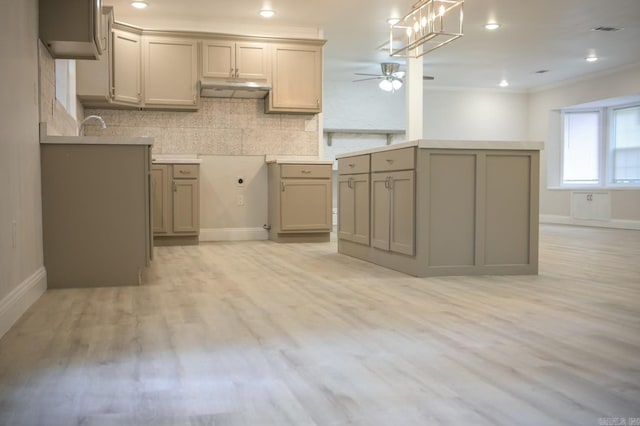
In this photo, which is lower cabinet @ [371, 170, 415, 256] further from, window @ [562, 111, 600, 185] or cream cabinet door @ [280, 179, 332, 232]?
window @ [562, 111, 600, 185]

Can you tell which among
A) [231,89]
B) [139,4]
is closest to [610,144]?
[231,89]

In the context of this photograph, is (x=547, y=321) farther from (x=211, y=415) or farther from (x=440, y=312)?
(x=211, y=415)

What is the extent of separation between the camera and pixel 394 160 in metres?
4.22

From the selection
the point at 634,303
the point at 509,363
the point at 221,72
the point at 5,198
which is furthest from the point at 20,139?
the point at 221,72

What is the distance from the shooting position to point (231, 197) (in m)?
7.06

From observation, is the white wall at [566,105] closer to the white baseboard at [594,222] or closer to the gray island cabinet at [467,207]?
the white baseboard at [594,222]

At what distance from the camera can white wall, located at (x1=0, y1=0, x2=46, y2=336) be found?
2.54 metres

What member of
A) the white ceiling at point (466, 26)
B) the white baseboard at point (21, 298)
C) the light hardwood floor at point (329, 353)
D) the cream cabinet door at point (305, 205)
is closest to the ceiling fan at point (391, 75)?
the white ceiling at point (466, 26)

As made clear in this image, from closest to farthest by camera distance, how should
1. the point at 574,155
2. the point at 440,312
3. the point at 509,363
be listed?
1. the point at 509,363
2. the point at 440,312
3. the point at 574,155

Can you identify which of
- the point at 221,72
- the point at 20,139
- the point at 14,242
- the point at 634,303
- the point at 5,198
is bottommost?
the point at 634,303

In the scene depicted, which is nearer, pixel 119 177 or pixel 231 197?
pixel 119 177

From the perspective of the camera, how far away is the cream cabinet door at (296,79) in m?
6.89

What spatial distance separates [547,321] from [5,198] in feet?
7.62

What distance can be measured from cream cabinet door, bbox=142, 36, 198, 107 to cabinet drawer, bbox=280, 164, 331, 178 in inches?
49.1
